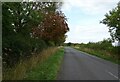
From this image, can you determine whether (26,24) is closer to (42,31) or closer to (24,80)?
(42,31)

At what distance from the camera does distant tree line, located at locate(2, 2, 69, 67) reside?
52.6ft

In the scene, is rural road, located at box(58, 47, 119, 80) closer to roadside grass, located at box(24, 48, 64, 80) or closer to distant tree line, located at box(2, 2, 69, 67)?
roadside grass, located at box(24, 48, 64, 80)

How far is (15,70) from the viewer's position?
44.4 feet

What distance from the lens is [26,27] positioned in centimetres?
2917

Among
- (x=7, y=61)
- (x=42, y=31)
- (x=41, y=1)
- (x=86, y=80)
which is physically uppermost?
(x=41, y=1)

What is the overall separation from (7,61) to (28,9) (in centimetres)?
1270

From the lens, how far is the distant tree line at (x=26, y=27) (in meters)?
16.0

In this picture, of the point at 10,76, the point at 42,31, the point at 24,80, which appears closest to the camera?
the point at 10,76

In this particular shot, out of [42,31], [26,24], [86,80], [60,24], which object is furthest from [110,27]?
[86,80]

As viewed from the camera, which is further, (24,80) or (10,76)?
(24,80)

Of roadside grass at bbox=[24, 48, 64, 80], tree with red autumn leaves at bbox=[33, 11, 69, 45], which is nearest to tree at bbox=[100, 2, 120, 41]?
tree with red autumn leaves at bbox=[33, 11, 69, 45]

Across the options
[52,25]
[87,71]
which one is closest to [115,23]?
[52,25]

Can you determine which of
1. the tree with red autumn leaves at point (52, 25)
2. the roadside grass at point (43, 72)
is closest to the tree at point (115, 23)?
the tree with red autumn leaves at point (52, 25)

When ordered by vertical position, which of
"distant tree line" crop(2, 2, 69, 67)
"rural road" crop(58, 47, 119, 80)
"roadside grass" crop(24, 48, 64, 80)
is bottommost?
"rural road" crop(58, 47, 119, 80)
